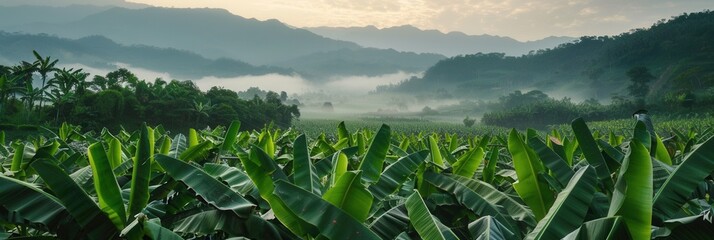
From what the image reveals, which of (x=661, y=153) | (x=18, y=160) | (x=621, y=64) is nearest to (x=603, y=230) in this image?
(x=661, y=153)

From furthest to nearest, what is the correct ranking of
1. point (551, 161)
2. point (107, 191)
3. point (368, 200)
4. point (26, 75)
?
point (26, 75)
point (551, 161)
point (107, 191)
point (368, 200)

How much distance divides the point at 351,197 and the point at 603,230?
695 millimetres

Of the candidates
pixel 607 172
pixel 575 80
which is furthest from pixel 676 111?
pixel 575 80

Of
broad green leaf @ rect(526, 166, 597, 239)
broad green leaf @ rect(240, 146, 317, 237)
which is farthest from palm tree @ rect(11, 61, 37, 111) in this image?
broad green leaf @ rect(526, 166, 597, 239)

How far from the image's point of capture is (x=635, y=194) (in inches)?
48.8

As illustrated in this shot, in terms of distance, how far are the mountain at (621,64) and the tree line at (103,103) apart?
6606 cm

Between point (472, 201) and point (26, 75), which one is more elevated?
point (472, 201)

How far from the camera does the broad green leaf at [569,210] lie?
133cm

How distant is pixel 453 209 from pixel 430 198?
4.5 inches

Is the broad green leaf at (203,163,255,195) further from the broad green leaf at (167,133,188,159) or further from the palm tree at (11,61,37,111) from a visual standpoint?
the palm tree at (11,61,37,111)

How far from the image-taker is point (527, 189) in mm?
1747

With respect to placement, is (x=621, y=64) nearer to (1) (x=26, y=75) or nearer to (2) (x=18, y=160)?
(1) (x=26, y=75)

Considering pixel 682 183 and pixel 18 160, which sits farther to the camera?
pixel 18 160

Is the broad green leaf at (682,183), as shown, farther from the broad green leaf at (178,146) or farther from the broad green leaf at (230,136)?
the broad green leaf at (178,146)
